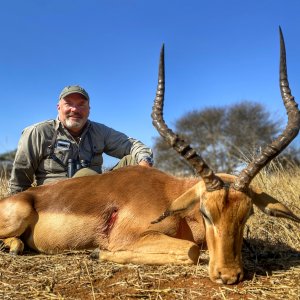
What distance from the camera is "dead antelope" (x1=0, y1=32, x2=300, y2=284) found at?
12.5ft

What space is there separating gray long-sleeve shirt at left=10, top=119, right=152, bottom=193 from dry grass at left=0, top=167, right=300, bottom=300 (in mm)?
1859

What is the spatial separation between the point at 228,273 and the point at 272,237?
233 cm

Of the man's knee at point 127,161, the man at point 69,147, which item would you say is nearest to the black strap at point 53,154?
the man at point 69,147

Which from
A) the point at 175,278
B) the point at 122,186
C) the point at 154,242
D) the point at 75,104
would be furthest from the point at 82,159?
the point at 175,278

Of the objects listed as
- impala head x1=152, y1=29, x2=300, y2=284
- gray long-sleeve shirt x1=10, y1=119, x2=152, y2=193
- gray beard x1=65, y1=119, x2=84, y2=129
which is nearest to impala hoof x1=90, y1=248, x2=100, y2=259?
impala head x1=152, y1=29, x2=300, y2=284

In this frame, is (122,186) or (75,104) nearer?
(122,186)

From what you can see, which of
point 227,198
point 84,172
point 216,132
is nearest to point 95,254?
point 227,198

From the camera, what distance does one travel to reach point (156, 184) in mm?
5188

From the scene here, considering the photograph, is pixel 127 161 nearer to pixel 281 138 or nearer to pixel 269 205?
pixel 269 205

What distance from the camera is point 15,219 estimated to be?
519 centimetres

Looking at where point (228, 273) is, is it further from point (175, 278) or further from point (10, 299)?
point (10, 299)

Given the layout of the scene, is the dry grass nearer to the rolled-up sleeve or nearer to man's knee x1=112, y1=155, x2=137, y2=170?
the rolled-up sleeve

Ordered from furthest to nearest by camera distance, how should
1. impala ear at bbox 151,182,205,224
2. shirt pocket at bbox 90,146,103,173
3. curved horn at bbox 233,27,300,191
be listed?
shirt pocket at bbox 90,146,103,173 → impala ear at bbox 151,182,205,224 → curved horn at bbox 233,27,300,191

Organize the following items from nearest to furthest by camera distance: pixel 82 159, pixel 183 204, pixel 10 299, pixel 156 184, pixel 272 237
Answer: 1. pixel 10 299
2. pixel 183 204
3. pixel 156 184
4. pixel 272 237
5. pixel 82 159
